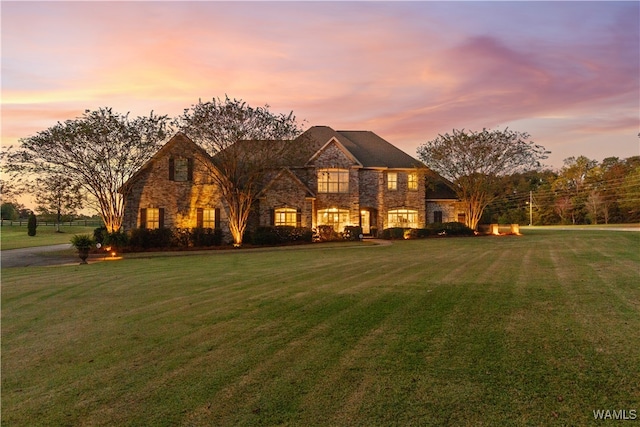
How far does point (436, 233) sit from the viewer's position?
28.7m

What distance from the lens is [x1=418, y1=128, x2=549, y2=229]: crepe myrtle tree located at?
2928 cm

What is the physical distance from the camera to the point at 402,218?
3159 centimetres

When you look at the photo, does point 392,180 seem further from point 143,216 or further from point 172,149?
point 143,216

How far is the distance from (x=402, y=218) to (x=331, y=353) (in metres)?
27.4

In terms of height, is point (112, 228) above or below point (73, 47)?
below

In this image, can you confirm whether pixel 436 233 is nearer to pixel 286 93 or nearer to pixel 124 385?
pixel 286 93

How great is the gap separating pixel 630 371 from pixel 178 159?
87.1ft

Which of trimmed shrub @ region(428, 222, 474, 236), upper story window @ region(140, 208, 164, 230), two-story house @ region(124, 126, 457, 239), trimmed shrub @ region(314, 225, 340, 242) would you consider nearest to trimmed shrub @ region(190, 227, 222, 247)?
two-story house @ region(124, 126, 457, 239)

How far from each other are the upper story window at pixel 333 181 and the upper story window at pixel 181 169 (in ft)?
30.6

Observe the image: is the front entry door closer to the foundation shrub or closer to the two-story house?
the two-story house

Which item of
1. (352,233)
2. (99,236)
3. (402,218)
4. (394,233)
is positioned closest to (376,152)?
(402,218)

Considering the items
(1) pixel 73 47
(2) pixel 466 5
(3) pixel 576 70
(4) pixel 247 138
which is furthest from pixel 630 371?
(4) pixel 247 138

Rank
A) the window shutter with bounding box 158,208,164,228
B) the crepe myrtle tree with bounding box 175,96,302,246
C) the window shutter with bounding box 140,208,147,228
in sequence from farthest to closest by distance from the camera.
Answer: the window shutter with bounding box 158,208,164,228 → the window shutter with bounding box 140,208,147,228 → the crepe myrtle tree with bounding box 175,96,302,246

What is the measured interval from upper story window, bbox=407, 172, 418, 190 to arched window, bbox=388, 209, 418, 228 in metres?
1.84
